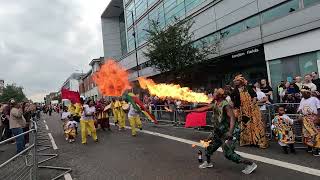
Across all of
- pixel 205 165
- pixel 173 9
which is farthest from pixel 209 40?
pixel 205 165

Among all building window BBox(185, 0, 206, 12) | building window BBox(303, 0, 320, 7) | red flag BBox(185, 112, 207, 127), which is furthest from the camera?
building window BBox(185, 0, 206, 12)

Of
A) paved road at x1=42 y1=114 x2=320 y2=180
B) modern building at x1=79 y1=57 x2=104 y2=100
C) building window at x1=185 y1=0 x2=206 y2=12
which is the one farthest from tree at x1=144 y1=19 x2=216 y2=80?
modern building at x1=79 y1=57 x2=104 y2=100

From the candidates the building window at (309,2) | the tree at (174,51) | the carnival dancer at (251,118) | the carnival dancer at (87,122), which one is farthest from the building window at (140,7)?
the carnival dancer at (251,118)

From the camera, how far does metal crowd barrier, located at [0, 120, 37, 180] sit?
17.4 feet

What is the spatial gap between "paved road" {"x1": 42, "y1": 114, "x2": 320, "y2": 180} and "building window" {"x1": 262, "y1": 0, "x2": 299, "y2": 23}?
9632 mm

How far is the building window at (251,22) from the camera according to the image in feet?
71.7

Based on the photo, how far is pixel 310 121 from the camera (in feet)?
30.2

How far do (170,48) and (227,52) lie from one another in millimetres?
3794

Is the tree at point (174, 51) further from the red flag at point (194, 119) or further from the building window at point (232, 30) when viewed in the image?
the red flag at point (194, 119)

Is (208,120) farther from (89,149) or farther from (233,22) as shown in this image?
(233,22)

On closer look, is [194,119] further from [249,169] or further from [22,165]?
[22,165]

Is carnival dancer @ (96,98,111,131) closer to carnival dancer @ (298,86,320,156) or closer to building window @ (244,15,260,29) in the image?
building window @ (244,15,260,29)

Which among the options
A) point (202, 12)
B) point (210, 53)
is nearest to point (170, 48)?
point (210, 53)

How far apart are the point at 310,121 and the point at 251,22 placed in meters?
14.0
